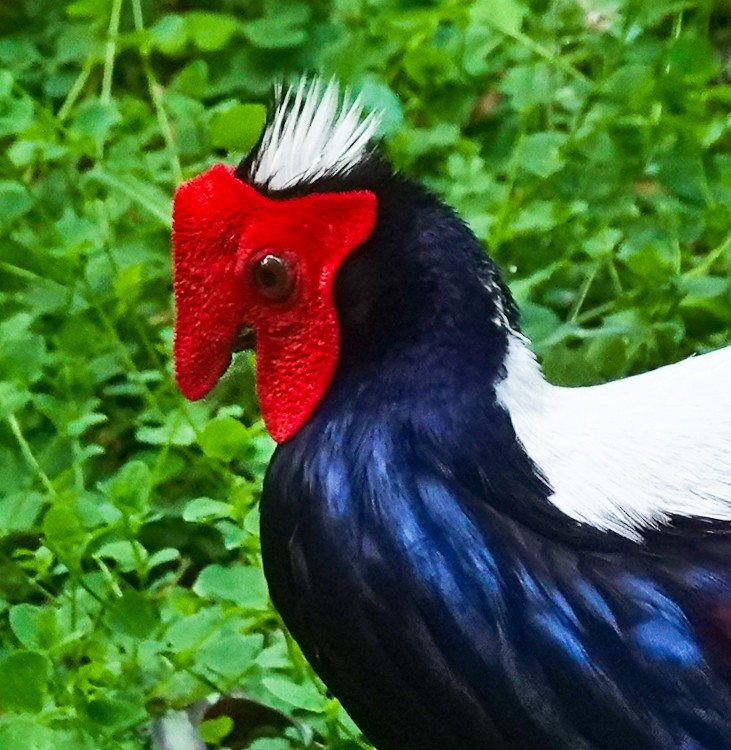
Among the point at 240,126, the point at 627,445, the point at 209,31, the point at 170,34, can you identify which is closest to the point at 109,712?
the point at 627,445

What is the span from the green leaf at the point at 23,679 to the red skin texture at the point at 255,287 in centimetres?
27

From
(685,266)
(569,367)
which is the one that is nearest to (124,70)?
(685,266)

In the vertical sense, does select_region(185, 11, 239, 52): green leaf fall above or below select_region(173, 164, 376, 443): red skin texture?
above

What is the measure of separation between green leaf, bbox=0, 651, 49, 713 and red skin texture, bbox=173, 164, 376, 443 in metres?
0.27

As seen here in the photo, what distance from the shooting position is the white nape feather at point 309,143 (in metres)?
0.89

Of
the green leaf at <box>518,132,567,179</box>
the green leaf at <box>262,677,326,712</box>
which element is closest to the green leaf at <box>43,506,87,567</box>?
the green leaf at <box>262,677,326,712</box>

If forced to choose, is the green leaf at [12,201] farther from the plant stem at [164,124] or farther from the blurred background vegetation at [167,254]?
the plant stem at [164,124]

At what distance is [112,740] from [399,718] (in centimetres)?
36

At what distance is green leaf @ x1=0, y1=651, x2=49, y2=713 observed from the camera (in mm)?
1058

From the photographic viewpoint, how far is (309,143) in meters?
0.89

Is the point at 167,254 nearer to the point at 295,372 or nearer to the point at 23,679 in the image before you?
the point at 23,679

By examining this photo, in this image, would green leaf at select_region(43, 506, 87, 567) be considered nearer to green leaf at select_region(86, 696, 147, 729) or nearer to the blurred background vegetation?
the blurred background vegetation

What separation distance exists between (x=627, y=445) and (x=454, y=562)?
0.45ft

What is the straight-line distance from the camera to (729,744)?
2.51 ft
